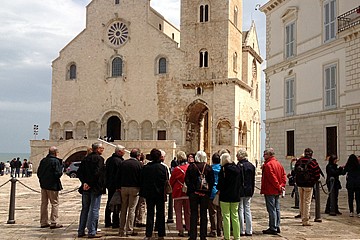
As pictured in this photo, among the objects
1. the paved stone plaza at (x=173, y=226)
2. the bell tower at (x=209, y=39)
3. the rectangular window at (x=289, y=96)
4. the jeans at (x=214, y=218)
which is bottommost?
the paved stone plaza at (x=173, y=226)

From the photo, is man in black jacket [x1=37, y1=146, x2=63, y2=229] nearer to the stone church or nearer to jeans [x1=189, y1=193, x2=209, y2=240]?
jeans [x1=189, y1=193, x2=209, y2=240]

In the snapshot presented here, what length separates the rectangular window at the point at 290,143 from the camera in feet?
78.8

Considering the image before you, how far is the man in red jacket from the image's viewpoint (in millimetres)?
10039

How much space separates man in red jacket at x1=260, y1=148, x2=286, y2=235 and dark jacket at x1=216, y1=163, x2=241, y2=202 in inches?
57.7

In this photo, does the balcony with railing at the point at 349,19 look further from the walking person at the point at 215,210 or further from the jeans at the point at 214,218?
the jeans at the point at 214,218

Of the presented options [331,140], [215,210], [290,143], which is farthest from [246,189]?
[290,143]

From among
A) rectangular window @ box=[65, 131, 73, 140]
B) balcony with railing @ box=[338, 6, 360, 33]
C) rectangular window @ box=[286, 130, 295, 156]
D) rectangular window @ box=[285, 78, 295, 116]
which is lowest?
rectangular window @ box=[286, 130, 295, 156]

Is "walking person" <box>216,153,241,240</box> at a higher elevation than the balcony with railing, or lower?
lower

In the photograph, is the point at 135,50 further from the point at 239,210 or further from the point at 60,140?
the point at 239,210

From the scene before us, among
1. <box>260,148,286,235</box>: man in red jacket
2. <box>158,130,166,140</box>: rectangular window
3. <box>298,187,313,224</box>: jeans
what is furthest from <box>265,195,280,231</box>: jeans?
<box>158,130,166,140</box>: rectangular window

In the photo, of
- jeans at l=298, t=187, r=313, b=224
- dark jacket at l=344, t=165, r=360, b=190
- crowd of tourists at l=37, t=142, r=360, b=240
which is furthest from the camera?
dark jacket at l=344, t=165, r=360, b=190

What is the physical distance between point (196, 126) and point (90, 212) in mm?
33377

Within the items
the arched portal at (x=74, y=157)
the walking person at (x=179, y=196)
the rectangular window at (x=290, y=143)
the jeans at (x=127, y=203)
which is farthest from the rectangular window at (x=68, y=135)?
the walking person at (x=179, y=196)

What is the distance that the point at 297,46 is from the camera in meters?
23.8
